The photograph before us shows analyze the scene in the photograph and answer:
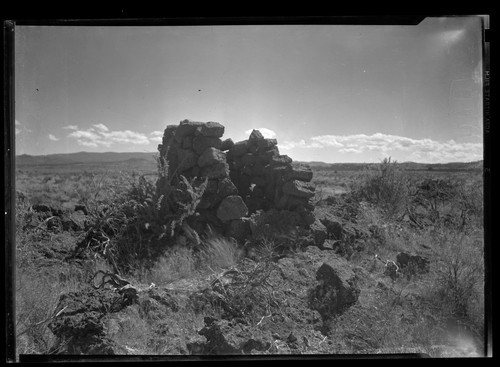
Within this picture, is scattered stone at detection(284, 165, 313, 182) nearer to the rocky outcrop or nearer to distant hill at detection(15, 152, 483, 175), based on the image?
distant hill at detection(15, 152, 483, 175)

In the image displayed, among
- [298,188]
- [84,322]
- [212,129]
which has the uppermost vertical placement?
[212,129]

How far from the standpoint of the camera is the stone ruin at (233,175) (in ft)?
9.92

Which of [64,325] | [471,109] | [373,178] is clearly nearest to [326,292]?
[373,178]

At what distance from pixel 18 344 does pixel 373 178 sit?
8.92ft

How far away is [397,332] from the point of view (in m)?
2.85

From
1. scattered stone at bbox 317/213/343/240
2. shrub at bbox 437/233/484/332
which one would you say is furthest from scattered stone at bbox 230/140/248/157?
shrub at bbox 437/233/484/332

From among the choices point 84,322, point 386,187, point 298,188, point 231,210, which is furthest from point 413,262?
point 84,322

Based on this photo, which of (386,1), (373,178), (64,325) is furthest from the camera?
(373,178)

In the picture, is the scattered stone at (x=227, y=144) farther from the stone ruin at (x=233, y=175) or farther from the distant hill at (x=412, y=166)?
the distant hill at (x=412, y=166)

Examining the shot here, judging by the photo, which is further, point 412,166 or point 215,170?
point 215,170

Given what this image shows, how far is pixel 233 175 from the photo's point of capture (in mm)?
3406

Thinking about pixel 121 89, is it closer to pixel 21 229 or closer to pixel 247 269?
pixel 21 229

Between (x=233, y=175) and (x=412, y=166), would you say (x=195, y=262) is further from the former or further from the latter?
(x=412, y=166)

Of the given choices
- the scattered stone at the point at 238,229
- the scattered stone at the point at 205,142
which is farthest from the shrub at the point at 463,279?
the scattered stone at the point at 205,142
